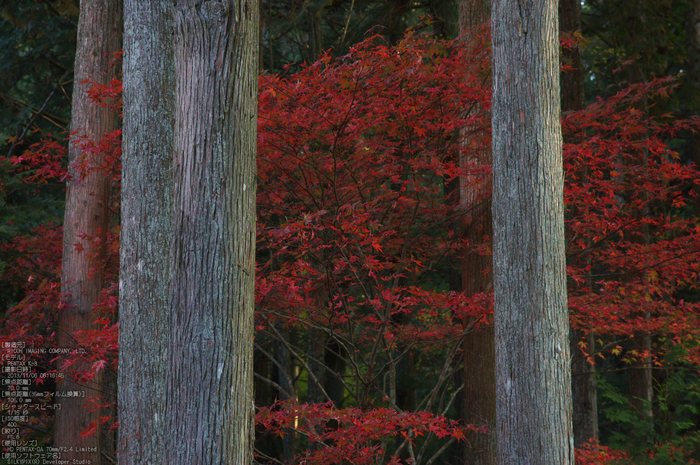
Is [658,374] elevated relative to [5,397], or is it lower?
lower

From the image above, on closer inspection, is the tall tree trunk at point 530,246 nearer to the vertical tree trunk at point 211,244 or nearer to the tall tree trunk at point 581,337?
the vertical tree trunk at point 211,244

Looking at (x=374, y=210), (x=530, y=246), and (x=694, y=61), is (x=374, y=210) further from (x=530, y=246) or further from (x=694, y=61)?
(x=694, y=61)

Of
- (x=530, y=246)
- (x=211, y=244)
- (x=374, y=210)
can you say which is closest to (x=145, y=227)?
(x=211, y=244)

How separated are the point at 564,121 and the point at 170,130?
3598mm

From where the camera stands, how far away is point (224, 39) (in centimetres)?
308

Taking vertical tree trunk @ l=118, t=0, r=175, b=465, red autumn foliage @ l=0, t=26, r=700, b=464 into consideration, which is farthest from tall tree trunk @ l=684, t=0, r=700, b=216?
vertical tree trunk @ l=118, t=0, r=175, b=465

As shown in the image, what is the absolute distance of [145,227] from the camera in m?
4.32

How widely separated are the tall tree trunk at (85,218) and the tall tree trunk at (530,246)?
408 centimetres

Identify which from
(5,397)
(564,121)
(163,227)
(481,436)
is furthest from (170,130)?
(481,436)

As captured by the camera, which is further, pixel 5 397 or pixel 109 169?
pixel 5 397

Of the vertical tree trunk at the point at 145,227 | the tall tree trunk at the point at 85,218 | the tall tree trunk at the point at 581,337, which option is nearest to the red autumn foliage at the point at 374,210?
the tall tree trunk at the point at 85,218

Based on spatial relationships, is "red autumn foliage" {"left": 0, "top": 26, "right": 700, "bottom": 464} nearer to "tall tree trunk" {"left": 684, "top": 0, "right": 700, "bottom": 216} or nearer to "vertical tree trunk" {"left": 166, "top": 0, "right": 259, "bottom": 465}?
"vertical tree trunk" {"left": 166, "top": 0, "right": 259, "bottom": 465}

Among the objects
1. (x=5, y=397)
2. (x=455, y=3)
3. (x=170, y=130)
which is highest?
(x=455, y=3)

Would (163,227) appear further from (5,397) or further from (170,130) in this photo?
(5,397)
